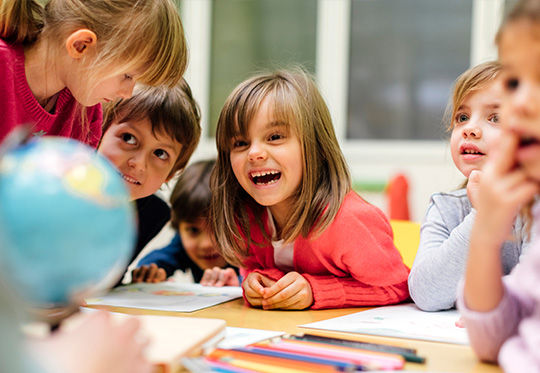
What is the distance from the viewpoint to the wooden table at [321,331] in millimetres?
594

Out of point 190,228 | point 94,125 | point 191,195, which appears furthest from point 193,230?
point 94,125

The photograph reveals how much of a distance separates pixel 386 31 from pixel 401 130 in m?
0.57

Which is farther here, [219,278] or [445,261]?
[219,278]

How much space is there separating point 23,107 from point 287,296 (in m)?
0.61

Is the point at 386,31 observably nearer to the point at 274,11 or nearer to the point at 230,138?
the point at 274,11

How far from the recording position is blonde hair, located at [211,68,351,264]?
3.65ft

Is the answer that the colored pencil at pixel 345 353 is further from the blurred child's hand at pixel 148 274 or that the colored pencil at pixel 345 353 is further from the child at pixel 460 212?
the blurred child's hand at pixel 148 274

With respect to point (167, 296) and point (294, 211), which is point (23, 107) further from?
point (294, 211)

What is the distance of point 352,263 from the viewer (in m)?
1.08

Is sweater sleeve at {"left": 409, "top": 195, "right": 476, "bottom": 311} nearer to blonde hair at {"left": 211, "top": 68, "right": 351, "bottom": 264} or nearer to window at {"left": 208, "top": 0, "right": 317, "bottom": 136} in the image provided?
blonde hair at {"left": 211, "top": 68, "right": 351, "bottom": 264}

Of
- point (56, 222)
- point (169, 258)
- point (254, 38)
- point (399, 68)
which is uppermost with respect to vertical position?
point (254, 38)

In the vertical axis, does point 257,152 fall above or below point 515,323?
above

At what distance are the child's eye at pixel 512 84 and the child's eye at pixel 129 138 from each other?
0.97m

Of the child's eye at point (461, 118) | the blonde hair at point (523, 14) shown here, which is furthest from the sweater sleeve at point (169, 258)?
the blonde hair at point (523, 14)
